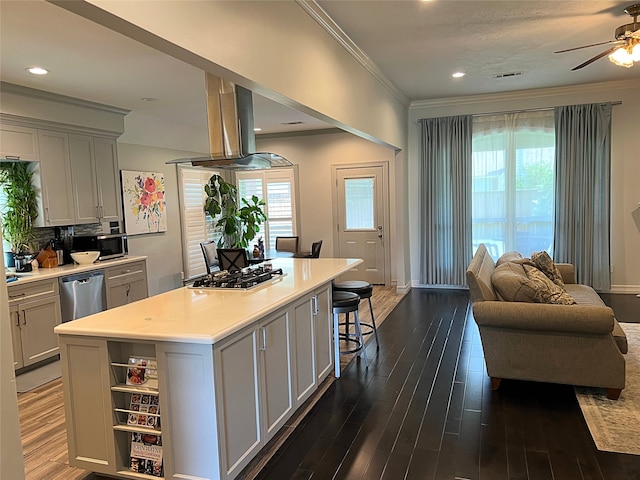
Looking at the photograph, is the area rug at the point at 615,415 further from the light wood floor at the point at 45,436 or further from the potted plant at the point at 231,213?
the potted plant at the point at 231,213

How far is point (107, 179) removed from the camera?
545 centimetres

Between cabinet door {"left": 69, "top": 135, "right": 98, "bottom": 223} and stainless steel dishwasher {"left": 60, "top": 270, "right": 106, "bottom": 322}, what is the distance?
736 mm

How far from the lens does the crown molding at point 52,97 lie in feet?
13.9

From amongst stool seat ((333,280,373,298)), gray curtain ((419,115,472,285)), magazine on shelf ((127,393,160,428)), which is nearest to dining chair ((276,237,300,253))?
gray curtain ((419,115,472,285))

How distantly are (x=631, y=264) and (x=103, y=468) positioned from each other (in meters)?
6.84

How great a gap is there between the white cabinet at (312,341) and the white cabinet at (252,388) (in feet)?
0.47

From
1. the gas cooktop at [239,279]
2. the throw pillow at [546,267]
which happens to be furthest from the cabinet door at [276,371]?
the throw pillow at [546,267]

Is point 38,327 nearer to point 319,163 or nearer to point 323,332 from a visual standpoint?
point 323,332

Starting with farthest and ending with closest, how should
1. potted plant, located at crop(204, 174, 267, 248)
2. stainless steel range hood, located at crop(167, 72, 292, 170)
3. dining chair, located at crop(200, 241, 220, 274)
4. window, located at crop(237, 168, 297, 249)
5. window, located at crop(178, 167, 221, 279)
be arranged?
window, located at crop(237, 168, 297, 249) < potted plant, located at crop(204, 174, 267, 248) < window, located at crop(178, 167, 221, 279) < dining chair, located at crop(200, 241, 220, 274) < stainless steel range hood, located at crop(167, 72, 292, 170)

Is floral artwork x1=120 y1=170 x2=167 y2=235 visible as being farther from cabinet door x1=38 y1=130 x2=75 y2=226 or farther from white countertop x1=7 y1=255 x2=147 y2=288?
cabinet door x1=38 y1=130 x2=75 y2=226

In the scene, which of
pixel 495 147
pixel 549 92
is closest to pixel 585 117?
pixel 549 92

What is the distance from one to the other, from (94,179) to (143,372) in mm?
3618

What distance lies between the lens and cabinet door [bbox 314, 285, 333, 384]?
3.46 m

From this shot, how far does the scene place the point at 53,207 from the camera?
4797 millimetres
